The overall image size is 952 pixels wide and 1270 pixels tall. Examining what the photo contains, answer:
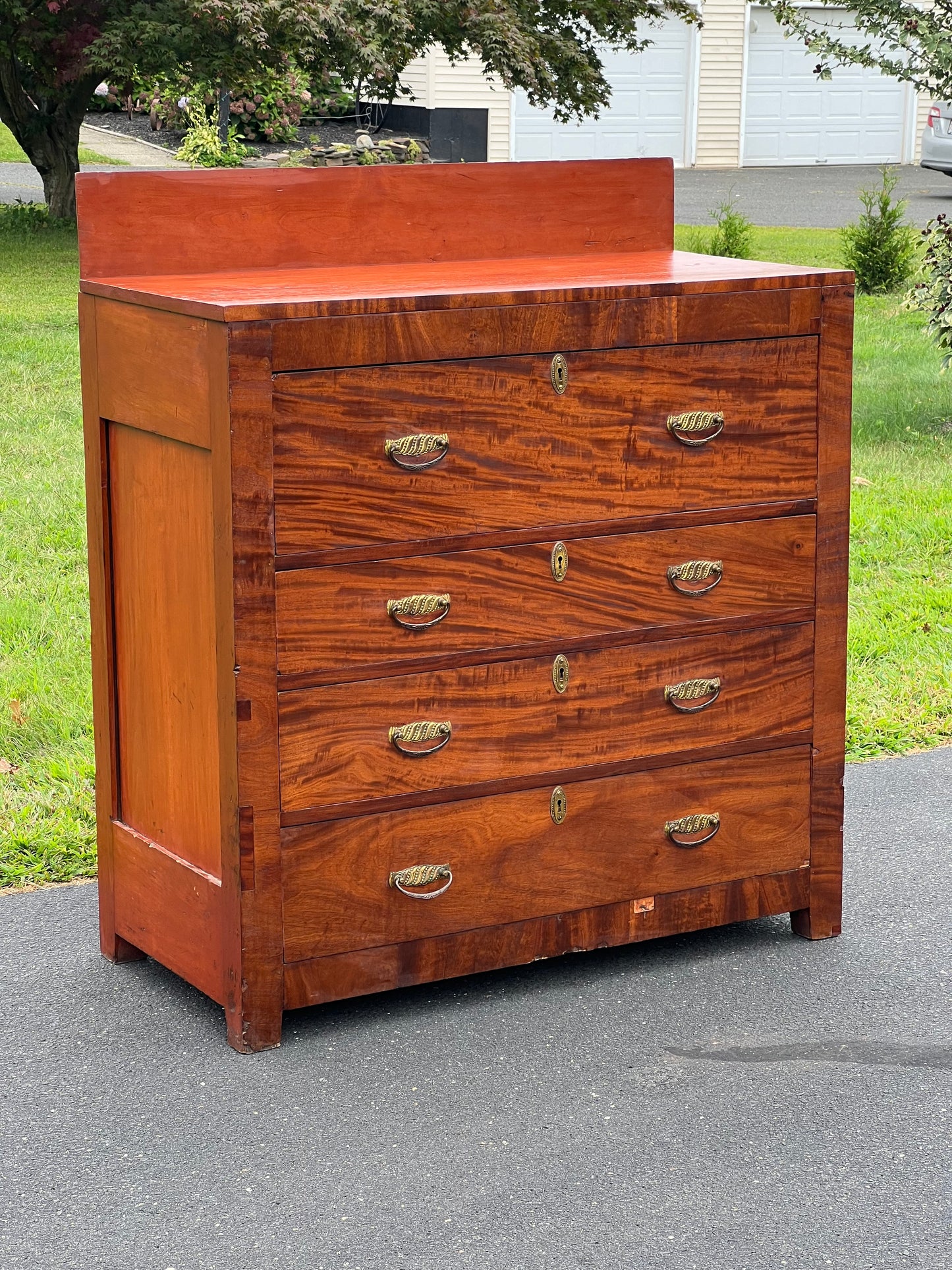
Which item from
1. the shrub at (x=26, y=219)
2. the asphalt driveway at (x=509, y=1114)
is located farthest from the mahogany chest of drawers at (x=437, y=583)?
the shrub at (x=26, y=219)

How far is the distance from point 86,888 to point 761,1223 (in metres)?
1.92

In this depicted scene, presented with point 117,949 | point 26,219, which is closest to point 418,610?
point 117,949

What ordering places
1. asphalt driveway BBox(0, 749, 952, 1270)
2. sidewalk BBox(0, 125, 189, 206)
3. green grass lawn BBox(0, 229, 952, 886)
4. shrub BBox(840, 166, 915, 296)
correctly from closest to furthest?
asphalt driveway BBox(0, 749, 952, 1270) → green grass lawn BBox(0, 229, 952, 886) → shrub BBox(840, 166, 915, 296) → sidewalk BBox(0, 125, 189, 206)

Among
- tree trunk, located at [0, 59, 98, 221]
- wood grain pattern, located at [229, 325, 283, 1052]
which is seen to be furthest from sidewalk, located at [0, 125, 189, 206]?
wood grain pattern, located at [229, 325, 283, 1052]

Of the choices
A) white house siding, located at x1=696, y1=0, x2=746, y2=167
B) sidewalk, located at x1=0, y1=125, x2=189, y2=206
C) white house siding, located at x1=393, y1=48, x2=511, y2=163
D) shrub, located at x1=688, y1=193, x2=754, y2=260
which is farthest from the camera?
white house siding, located at x1=696, y1=0, x2=746, y2=167

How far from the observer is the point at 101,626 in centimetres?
350

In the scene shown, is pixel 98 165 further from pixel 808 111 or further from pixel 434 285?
pixel 434 285

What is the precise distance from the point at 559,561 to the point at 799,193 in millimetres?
20702

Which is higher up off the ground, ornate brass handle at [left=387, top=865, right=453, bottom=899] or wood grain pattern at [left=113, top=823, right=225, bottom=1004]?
ornate brass handle at [left=387, top=865, right=453, bottom=899]

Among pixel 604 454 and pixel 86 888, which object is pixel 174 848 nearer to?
pixel 86 888

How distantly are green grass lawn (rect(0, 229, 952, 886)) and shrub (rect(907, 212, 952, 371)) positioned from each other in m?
0.49

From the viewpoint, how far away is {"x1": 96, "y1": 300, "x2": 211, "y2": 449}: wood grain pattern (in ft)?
10.0

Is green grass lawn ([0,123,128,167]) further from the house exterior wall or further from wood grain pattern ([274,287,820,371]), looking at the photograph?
wood grain pattern ([274,287,820,371])

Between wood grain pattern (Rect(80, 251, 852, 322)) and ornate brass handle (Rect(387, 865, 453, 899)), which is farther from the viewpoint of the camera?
ornate brass handle (Rect(387, 865, 453, 899))
